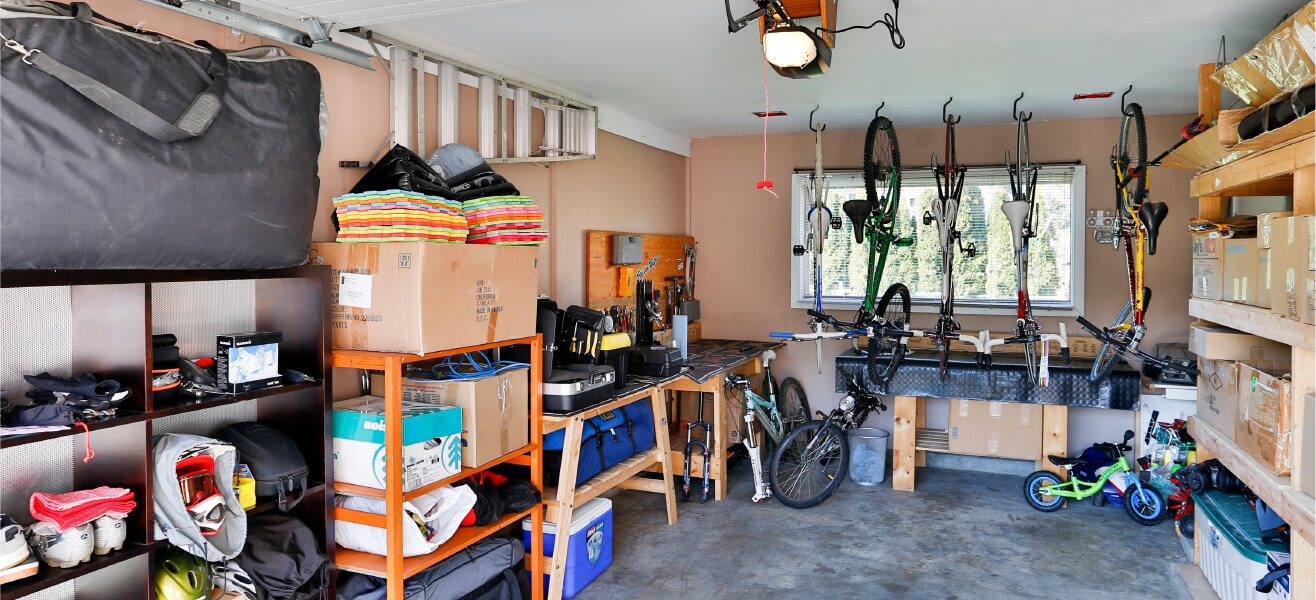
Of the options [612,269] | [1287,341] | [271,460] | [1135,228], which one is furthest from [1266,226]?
[612,269]

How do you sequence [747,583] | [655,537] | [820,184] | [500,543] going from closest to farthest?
[500,543] → [747,583] → [655,537] → [820,184]

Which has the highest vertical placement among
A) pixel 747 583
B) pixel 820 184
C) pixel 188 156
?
pixel 820 184

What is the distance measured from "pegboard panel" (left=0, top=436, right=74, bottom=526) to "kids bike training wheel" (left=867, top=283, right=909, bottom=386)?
12.8ft

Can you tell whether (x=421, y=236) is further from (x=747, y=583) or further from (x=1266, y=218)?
(x=1266, y=218)

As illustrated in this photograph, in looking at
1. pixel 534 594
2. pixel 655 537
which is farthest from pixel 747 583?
pixel 534 594

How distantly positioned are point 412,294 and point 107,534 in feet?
3.29

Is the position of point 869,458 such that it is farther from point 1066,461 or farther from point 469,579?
point 469,579

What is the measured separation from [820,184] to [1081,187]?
6.58ft

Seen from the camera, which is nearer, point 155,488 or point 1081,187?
point 155,488

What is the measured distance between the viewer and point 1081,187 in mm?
5324

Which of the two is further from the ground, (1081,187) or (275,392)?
(1081,187)

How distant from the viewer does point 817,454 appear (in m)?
4.71

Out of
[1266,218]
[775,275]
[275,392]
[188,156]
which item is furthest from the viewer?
[775,275]

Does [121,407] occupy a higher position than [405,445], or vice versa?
[121,407]
